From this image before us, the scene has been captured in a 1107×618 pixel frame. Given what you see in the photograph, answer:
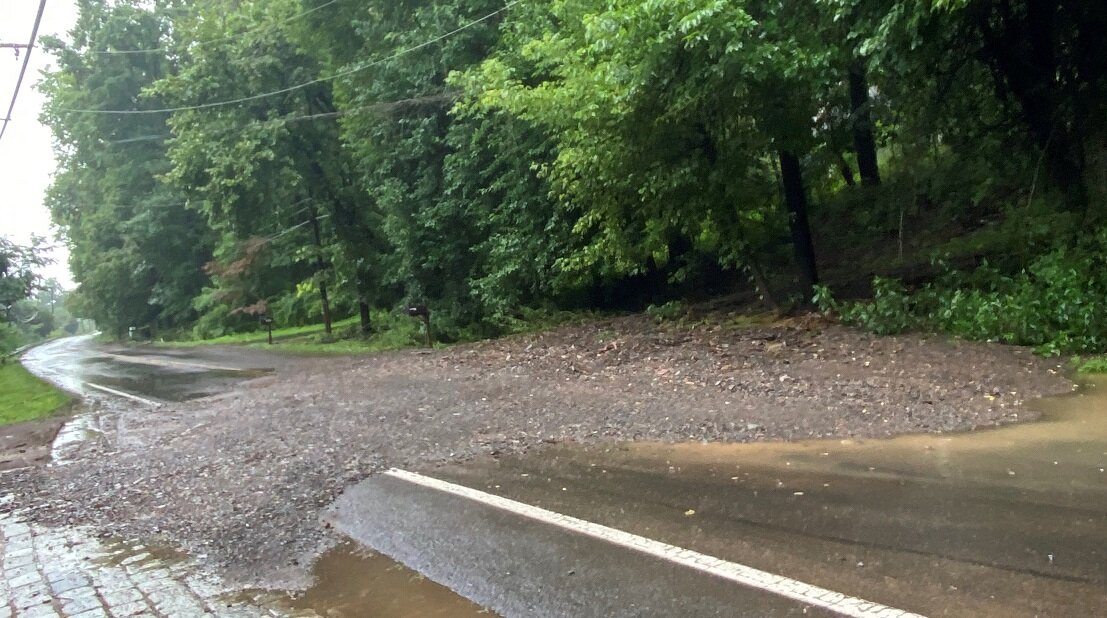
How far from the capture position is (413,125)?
20719 mm

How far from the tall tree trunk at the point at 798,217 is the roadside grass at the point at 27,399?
14415mm

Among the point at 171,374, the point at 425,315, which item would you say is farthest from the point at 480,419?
the point at 171,374

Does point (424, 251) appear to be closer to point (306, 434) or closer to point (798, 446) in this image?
point (306, 434)

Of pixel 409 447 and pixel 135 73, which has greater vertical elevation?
pixel 135 73

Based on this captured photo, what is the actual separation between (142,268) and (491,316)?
3554cm

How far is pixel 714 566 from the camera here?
4414 millimetres

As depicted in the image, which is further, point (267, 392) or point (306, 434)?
point (267, 392)

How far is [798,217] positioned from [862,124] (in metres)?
2.45

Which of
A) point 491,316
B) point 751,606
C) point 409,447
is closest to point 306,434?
point 409,447

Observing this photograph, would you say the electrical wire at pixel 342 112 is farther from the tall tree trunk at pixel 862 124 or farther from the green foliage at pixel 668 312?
the tall tree trunk at pixel 862 124

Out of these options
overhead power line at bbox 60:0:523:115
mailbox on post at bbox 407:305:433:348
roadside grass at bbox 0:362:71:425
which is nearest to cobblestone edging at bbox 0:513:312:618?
roadside grass at bbox 0:362:71:425

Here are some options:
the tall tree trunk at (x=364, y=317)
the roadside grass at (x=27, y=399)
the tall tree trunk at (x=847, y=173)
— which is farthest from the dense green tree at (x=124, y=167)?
the tall tree trunk at (x=847, y=173)

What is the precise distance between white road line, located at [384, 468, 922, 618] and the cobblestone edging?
1.90m

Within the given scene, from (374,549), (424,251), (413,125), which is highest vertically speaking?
(413,125)
